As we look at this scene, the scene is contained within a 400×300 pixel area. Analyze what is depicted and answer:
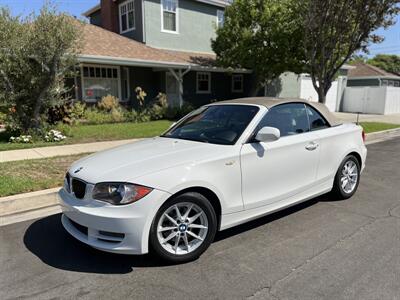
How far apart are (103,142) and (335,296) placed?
818 cm

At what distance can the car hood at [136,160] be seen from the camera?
11.0 feet

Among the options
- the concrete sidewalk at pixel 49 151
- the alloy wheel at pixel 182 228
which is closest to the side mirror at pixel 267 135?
the alloy wheel at pixel 182 228

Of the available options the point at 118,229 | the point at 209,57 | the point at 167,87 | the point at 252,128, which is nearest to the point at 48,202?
the point at 118,229

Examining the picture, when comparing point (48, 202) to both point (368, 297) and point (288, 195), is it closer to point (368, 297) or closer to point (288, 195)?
point (288, 195)

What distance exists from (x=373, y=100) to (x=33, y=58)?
74.8 feet

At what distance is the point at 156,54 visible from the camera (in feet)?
54.5

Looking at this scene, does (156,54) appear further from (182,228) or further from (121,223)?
(121,223)

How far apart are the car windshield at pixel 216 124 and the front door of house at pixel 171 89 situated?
1345 centimetres

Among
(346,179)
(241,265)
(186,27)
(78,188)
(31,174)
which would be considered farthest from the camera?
(186,27)

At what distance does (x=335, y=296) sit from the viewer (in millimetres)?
2908

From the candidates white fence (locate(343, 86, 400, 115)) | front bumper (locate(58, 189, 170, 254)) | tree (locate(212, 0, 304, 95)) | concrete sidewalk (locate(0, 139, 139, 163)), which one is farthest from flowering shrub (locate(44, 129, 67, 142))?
white fence (locate(343, 86, 400, 115))

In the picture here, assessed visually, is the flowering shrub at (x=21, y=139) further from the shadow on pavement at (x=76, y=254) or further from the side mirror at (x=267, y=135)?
the side mirror at (x=267, y=135)

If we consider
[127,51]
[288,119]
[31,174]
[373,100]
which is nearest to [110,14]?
[127,51]

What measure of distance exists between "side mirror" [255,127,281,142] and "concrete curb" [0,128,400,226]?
3081mm
